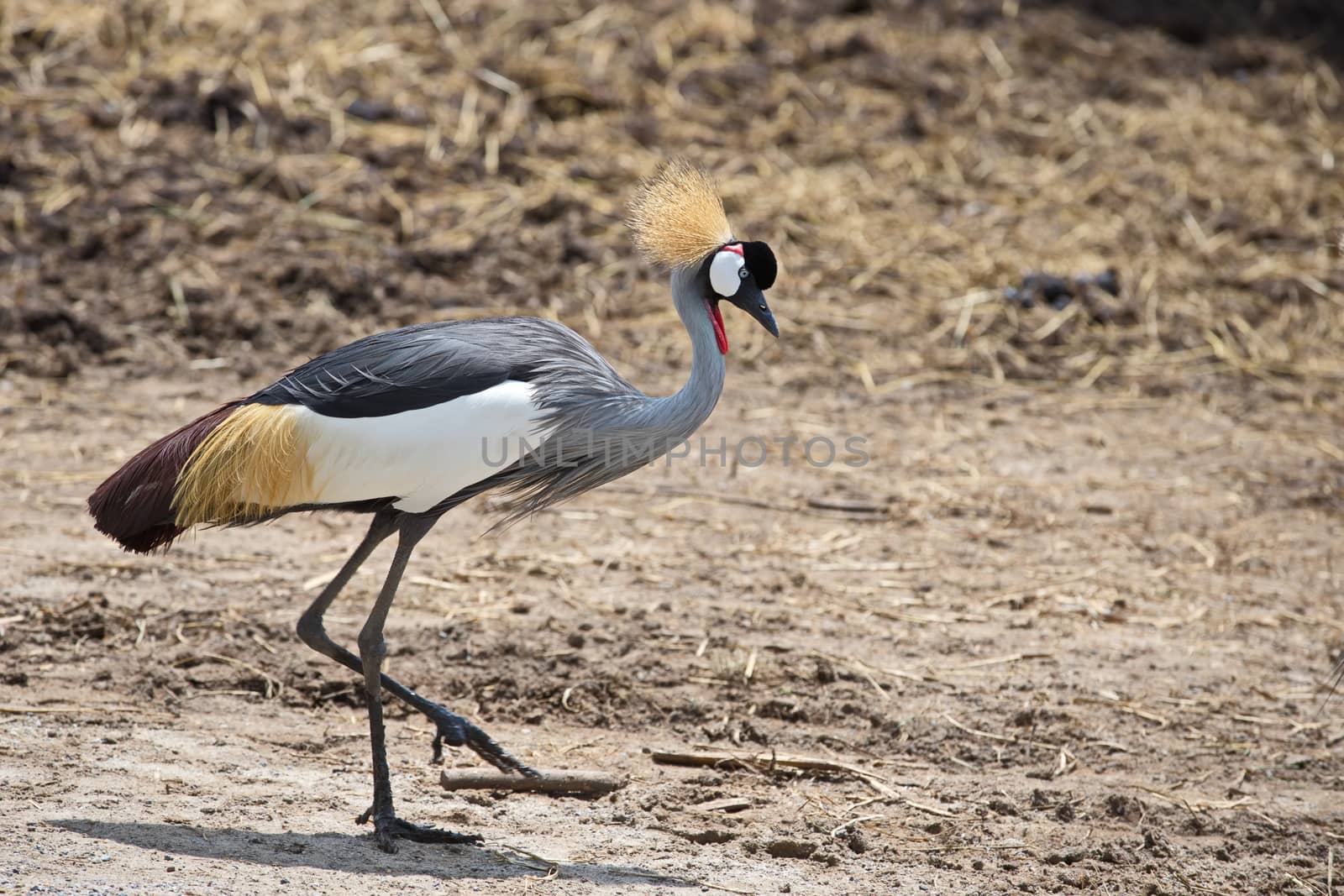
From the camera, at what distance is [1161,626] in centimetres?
582

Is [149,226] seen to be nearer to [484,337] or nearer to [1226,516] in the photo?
[484,337]

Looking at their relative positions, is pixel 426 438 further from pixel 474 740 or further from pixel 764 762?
pixel 764 762

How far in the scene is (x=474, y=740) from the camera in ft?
14.2

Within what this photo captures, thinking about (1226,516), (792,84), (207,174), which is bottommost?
(1226,516)

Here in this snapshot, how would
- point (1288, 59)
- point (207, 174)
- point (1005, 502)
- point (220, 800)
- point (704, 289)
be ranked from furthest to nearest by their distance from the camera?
point (1288, 59), point (207, 174), point (1005, 502), point (704, 289), point (220, 800)

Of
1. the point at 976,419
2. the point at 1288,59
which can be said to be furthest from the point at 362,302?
the point at 1288,59

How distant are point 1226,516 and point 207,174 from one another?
6.25 m

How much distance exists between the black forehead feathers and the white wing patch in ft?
2.64

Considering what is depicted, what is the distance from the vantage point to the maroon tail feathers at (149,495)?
14.0ft

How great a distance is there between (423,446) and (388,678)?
801 millimetres

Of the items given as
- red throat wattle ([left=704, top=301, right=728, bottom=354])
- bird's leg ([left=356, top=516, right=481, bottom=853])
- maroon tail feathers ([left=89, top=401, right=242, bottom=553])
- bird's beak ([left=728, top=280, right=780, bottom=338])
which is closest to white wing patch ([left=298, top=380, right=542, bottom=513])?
bird's leg ([left=356, top=516, right=481, bottom=853])

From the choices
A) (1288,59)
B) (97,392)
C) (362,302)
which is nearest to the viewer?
(97,392)

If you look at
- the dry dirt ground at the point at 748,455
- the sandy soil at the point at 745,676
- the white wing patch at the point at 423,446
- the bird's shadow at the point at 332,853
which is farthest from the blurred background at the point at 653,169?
the bird's shadow at the point at 332,853

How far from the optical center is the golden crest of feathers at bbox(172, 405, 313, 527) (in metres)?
4.23
